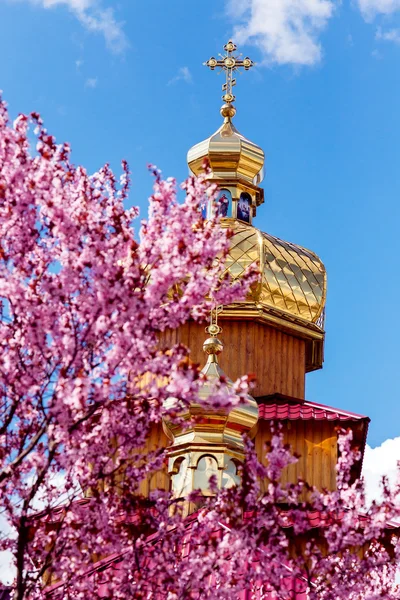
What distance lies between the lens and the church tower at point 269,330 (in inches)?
681

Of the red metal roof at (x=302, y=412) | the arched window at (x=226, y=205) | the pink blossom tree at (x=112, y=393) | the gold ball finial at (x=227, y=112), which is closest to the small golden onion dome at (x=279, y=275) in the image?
the arched window at (x=226, y=205)

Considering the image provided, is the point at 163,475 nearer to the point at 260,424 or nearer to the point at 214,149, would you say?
the point at 260,424

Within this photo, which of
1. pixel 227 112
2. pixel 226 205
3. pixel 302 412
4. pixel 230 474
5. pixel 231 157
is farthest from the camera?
pixel 227 112

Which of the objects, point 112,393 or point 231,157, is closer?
point 112,393

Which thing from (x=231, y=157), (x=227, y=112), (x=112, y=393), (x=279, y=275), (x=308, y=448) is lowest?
(x=112, y=393)

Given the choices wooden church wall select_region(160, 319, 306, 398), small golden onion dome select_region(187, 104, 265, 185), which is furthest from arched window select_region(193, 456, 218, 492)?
small golden onion dome select_region(187, 104, 265, 185)

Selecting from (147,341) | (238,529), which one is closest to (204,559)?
(238,529)

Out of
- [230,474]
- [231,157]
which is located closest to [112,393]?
[230,474]

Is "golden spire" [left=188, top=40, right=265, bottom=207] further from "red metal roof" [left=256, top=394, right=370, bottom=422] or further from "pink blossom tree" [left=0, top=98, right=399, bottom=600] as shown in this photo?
"pink blossom tree" [left=0, top=98, right=399, bottom=600]

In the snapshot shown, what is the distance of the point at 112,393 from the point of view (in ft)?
21.7

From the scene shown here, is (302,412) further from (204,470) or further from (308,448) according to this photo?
(204,470)

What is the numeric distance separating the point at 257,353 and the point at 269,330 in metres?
0.56

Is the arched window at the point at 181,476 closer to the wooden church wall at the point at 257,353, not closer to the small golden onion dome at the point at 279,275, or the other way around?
the wooden church wall at the point at 257,353

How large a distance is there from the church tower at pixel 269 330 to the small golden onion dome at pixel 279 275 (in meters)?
0.02
